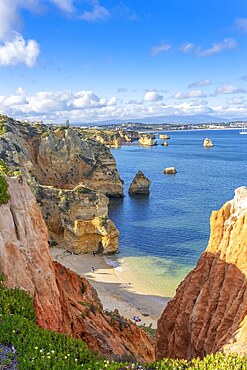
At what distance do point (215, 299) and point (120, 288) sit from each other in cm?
2572

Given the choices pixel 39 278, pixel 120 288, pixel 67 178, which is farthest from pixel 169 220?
pixel 39 278

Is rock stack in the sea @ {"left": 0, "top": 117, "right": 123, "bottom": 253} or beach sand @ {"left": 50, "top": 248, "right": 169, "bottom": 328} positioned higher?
rock stack in the sea @ {"left": 0, "top": 117, "right": 123, "bottom": 253}

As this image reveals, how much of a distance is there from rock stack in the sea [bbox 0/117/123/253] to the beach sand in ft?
8.64

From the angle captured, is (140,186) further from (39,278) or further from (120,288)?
(39,278)

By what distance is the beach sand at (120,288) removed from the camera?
33875 mm

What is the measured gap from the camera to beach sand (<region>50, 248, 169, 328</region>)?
3388 centimetres

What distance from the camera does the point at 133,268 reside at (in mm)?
43812

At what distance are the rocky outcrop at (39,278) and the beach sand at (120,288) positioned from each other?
16023 millimetres

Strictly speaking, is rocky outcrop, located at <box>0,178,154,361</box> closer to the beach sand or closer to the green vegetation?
the beach sand

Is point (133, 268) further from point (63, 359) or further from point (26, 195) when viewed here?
point (63, 359)

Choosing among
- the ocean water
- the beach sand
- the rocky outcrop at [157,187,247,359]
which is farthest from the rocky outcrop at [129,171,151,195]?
the rocky outcrop at [157,187,247,359]

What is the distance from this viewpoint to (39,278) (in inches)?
556

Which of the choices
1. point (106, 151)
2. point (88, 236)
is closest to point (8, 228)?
point (88, 236)

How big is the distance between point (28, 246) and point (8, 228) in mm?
1087
